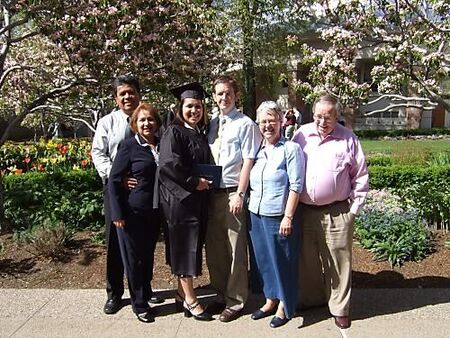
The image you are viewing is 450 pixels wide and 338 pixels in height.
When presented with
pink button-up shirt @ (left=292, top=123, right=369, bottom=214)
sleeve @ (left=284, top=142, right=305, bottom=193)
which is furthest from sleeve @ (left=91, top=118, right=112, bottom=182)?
pink button-up shirt @ (left=292, top=123, right=369, bottom=214)

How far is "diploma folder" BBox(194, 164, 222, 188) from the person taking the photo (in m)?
3.73

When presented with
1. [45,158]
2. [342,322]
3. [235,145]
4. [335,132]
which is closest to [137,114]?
[235,145]

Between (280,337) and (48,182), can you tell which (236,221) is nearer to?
(280,337)

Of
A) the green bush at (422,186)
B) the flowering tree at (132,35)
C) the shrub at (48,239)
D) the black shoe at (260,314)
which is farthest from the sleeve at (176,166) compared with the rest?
the green bush at (422,186)

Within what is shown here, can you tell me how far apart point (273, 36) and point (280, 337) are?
1825 cm

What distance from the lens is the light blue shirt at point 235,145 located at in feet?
12.3

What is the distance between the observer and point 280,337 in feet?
12.0

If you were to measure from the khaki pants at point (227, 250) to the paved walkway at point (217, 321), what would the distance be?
0.23 metres

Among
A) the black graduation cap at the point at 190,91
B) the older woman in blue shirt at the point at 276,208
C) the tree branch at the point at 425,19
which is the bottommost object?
the older woman in blue shirt at the point at 276,208

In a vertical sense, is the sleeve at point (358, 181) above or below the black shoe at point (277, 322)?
above

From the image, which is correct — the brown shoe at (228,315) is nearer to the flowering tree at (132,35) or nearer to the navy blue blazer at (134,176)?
the navy blue blazer at (134,176)

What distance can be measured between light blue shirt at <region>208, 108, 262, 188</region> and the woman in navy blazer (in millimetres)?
549

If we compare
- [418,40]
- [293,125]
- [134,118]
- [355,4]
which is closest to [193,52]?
[355,4]

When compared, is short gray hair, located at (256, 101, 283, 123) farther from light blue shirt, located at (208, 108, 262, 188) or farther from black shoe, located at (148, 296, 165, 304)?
black shoe, located at (148, 296, 165, 304)
